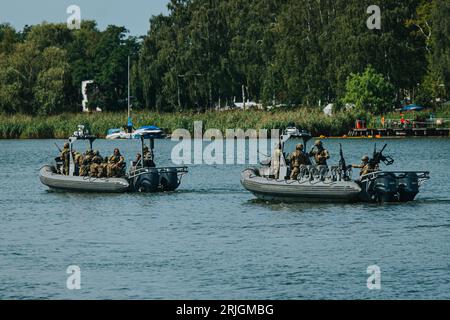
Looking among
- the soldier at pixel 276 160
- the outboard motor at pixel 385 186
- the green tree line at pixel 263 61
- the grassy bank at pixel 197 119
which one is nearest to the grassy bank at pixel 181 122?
the grassy bank at pixel 197 119

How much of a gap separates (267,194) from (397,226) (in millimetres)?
7283

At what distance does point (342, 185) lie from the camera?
156 feet

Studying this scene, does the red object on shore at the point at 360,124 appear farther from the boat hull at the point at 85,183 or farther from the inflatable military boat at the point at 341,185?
the inflatable military boat at the point at 341,185

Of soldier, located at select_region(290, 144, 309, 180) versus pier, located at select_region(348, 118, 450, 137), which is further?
pier, located at select_region(348, 118, 450, 137)

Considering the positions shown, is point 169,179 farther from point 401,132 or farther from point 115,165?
point 401,132

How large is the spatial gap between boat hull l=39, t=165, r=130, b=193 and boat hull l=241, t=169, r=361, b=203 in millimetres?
6710

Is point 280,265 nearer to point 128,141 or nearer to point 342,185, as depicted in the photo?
point 342,185

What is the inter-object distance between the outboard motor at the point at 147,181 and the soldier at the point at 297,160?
767 centimetres

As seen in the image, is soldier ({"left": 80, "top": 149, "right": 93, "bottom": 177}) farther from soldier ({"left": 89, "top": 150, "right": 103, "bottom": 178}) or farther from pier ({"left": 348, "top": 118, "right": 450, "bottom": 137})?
pier ({"left": 348, "top": 118, "right": 450, "bottom": 137})

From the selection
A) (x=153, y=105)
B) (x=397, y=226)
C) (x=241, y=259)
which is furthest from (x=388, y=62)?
(x=241, y=259)

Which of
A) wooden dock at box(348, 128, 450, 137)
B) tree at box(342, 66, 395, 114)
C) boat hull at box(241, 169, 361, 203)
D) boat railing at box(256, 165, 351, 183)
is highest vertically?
tree at box(342, 66, 395, 114)

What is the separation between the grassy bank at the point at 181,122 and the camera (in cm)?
10819

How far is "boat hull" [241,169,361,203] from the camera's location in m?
47.5

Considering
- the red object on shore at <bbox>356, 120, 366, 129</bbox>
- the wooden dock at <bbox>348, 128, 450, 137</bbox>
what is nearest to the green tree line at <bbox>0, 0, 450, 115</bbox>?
the red object on shore at <bbox>356, 120, 366, 129</bbox>
